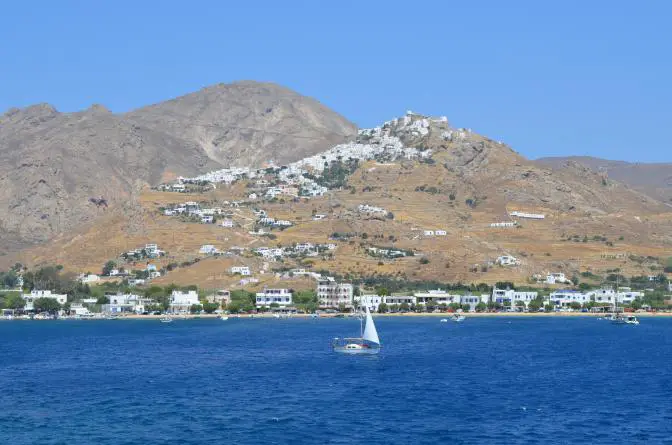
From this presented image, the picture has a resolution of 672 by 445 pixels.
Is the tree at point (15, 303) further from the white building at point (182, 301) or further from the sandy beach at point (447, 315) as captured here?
the white building at point (182, 301)

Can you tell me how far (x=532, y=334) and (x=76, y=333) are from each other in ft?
172

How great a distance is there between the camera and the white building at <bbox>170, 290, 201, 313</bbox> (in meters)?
177

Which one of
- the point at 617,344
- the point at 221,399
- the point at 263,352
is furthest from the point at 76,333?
the point at 221,399

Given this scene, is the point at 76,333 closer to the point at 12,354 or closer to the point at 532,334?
the point at 12,354

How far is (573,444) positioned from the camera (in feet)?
176

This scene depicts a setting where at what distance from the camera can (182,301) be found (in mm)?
178000

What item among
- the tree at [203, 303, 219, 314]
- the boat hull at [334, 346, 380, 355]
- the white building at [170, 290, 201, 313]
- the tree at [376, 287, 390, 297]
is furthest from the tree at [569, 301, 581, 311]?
the boat hull at [334, 346, 380, 355]

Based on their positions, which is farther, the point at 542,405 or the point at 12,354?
the point at 12,354

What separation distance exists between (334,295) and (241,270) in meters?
20.8

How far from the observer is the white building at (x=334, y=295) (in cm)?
17800

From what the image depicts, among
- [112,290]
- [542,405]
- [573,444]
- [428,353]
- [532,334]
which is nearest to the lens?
[573,444]

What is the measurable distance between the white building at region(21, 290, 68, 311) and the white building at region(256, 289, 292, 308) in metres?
31.2

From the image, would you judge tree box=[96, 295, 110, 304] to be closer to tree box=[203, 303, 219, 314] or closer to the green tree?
tree box=[203, 303, 219, 314]

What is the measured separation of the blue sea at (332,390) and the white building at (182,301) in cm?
5335
